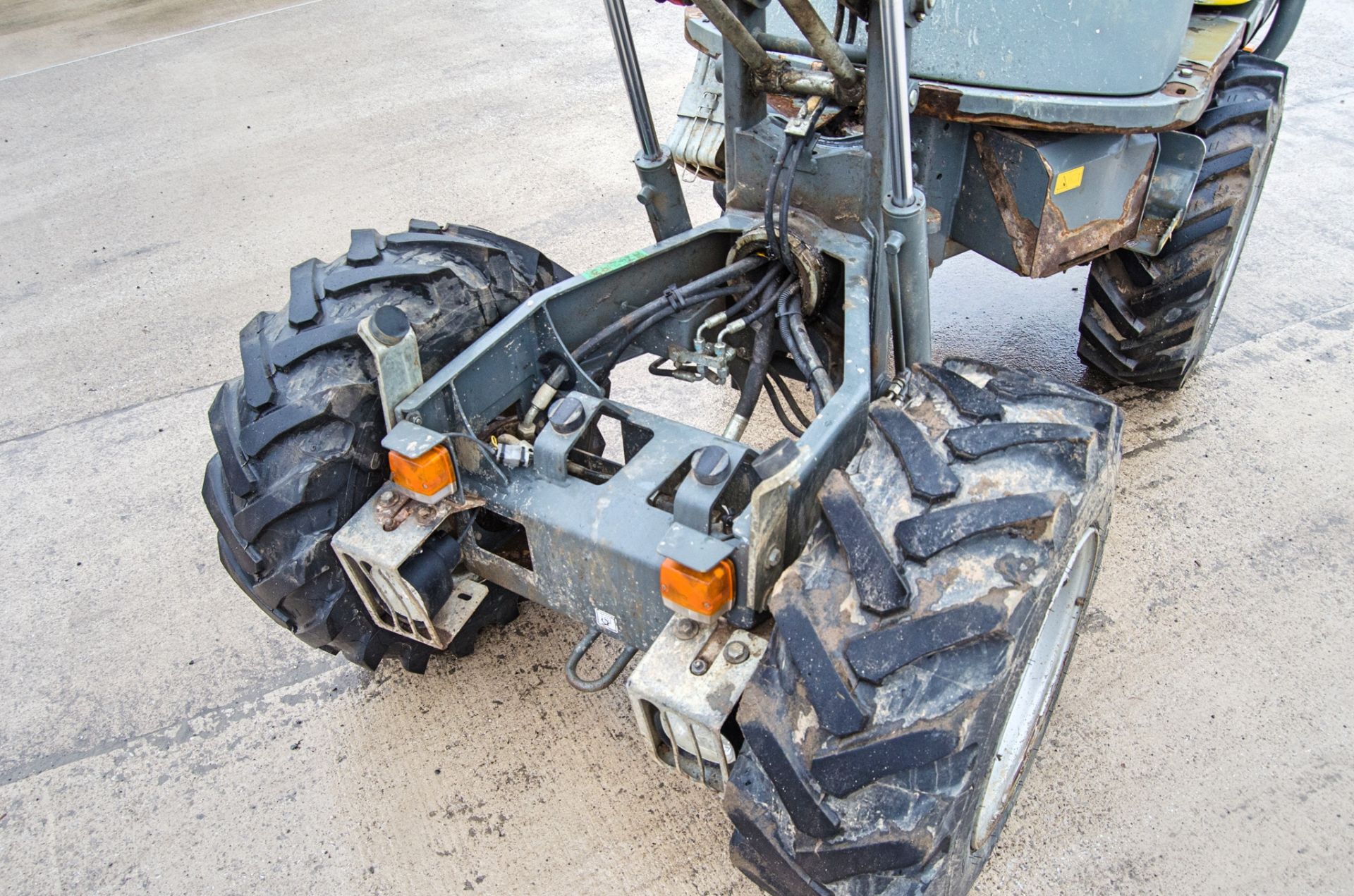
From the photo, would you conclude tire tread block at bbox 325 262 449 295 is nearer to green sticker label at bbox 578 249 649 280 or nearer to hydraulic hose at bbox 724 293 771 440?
green sticker label at bbox 578 249 649 280

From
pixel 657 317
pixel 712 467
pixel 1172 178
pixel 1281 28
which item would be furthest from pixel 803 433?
pixel 1281 28

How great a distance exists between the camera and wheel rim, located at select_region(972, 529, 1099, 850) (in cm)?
234

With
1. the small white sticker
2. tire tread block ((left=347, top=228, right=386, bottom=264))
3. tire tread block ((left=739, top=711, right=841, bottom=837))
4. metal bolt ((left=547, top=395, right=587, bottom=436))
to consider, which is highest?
tire tread block ((left=347, top=228, right=386, bottom=264))

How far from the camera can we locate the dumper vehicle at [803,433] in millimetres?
1826

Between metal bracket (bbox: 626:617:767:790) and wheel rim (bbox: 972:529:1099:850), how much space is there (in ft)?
2.19

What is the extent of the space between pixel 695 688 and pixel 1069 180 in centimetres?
182

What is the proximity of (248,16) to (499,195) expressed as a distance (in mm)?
4659

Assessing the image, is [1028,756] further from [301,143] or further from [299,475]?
[301,143]

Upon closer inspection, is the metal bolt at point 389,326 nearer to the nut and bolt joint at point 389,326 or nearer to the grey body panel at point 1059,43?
the nut and bolt joint at point 389,326

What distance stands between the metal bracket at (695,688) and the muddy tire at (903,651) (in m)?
0.10

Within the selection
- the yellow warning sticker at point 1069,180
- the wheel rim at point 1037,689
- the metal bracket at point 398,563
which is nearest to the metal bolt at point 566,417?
the metal bracket at point 398,563

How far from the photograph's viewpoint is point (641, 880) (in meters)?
2.52

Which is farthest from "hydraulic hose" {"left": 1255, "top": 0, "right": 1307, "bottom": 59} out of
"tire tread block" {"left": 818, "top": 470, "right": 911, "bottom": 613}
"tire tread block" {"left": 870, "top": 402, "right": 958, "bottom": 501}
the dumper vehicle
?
"tire tread block" {"left": 818, "top": 470, "right": 911, "bottom": 613}

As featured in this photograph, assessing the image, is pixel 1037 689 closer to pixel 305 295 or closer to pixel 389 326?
pixel 389 326
